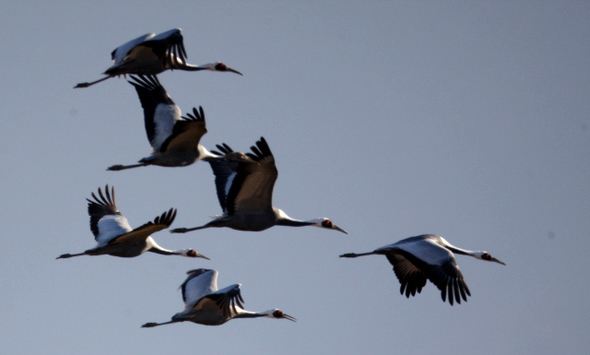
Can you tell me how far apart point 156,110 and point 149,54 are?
1.64 metres

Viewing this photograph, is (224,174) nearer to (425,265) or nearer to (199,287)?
(199,287)

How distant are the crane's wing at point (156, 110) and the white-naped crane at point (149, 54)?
1.00 meters

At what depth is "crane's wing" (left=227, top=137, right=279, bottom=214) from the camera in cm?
2008

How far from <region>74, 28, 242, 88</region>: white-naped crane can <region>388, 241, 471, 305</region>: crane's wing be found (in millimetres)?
5364

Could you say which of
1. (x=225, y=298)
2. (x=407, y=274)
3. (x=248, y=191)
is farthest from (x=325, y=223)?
(x=225, y=298)

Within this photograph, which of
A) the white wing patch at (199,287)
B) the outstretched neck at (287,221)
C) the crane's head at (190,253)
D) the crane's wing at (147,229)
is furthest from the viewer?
the crane's head at (190,253)

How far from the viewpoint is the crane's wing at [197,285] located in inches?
893

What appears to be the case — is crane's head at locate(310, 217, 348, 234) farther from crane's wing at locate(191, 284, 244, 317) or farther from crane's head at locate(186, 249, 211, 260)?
crane's head at locate(186, 249, 211, 260)

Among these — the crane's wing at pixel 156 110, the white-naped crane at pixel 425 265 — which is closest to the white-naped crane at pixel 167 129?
the crane's wing at pixel 156 110

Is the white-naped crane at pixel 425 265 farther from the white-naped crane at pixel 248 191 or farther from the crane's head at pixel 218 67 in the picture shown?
the crane's head at pixel 218 67

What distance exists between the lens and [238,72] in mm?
23812

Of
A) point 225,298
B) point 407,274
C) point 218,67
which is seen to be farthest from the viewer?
point 218,67

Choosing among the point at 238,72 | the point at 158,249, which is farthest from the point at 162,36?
the point at 158,249

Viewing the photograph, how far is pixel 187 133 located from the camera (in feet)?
70.8
